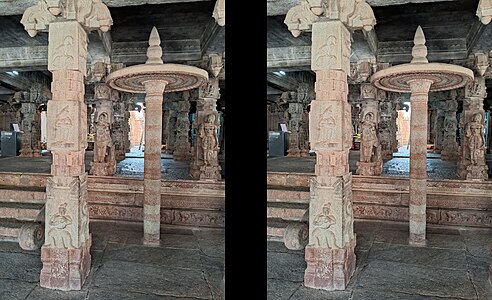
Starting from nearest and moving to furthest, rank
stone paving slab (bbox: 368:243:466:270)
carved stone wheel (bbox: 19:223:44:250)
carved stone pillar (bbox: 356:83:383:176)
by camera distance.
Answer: carved stone wheel (bbox: 19:223:44:250), stone paving slab (bbox: 368:243:466:270), carved stone pillar (bbox: 356:83:383:176)

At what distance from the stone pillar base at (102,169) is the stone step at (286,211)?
251 centimetres

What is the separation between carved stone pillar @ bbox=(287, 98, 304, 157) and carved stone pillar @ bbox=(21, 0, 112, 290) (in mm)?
4994

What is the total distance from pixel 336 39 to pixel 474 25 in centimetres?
330

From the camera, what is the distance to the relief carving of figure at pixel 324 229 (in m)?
3.15

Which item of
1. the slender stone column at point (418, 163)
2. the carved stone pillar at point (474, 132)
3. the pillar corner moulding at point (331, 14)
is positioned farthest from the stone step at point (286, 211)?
the carved stone pillar at point (474, 132)

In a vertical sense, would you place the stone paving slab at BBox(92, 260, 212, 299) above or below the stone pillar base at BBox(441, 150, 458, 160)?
below

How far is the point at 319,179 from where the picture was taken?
10.4 ft

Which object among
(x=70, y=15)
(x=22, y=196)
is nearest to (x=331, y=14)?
(x=70, y=15)

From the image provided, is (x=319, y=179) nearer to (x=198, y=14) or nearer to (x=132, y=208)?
(x=132, y=208)

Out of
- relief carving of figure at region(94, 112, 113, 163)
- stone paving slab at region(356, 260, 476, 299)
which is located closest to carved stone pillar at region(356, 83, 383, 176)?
stone paving slab at region(356, 260, 476, 299)

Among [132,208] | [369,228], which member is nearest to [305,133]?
[369,228]

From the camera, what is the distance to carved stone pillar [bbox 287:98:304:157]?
779 centimetres

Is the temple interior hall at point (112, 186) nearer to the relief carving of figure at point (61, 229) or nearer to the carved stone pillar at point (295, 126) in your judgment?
the relief carving of figure at point (61, 229)

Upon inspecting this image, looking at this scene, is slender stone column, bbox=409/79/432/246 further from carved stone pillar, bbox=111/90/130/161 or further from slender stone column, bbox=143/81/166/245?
carved stone pillar, bbox=111/90/130/161
